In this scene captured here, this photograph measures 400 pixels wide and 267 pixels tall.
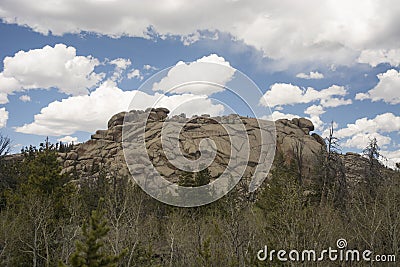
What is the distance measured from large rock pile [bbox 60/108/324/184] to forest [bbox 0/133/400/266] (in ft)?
69.6

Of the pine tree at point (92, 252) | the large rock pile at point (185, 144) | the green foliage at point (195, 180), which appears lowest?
the pine tree at point (92, 252)

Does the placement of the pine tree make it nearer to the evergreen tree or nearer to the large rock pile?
the evergreen tree

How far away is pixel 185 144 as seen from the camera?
2160 inches

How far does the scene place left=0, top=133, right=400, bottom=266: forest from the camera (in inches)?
591

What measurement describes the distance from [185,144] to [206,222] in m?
27.8

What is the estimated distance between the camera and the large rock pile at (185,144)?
52.7 m

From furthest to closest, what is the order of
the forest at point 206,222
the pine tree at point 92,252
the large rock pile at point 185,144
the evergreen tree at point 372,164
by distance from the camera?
the large rock pile at point 185,144 → the evergreen tree at point 372,164 → the forest at point 206,222 → the pine tree at point 92,252

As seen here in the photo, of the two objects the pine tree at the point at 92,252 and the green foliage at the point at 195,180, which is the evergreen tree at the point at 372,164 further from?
the pine tree at the point at 92,252

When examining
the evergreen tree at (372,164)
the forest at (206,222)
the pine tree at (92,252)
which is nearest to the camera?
the pine tree at (92,252)

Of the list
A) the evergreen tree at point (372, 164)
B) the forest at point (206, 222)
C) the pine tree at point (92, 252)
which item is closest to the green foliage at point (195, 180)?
the forest at point (206, 222)

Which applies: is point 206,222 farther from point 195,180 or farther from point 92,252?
point 92,252

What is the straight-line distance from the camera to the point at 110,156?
198 ft

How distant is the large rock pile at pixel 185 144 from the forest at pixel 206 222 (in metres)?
21.2

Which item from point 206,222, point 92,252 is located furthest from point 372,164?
point 92,252
